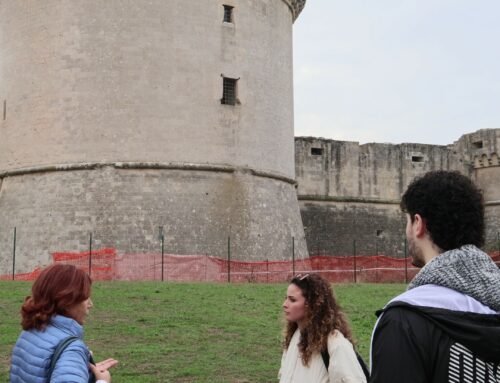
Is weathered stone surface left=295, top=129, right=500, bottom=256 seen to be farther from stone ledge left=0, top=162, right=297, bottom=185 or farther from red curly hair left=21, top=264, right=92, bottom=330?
red curly hair left=21, top=264, right=92, bottom=330

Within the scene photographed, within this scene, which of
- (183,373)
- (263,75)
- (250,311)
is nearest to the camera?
(183,373)

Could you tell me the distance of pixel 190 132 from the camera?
1973 cm

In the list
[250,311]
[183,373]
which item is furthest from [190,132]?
[183,373]

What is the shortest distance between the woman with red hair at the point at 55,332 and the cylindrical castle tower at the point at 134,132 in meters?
15.4

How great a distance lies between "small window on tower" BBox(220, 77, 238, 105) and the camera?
20.5 meters

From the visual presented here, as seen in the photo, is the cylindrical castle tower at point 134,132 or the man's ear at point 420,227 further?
the cylindrical castle tower at point 134,132

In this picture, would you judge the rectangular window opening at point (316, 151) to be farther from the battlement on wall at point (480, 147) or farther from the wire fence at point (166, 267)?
the wire fence at point (166, 267)

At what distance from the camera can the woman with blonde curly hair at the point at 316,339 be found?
3824 mm

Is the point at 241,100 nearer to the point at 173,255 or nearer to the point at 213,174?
the point at 213,174

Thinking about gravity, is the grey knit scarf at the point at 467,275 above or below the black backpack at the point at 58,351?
above

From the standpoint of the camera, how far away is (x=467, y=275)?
→ 239 cm

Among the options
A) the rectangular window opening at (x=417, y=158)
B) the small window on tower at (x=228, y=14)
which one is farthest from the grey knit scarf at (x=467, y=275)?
the rectangular window opening at (x=417, y=158)

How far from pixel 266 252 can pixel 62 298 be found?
17.1 metres

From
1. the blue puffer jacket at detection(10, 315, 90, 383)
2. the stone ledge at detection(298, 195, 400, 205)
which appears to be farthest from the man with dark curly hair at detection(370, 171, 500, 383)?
the stone ledge at detection(298, 195, 400, 205)
